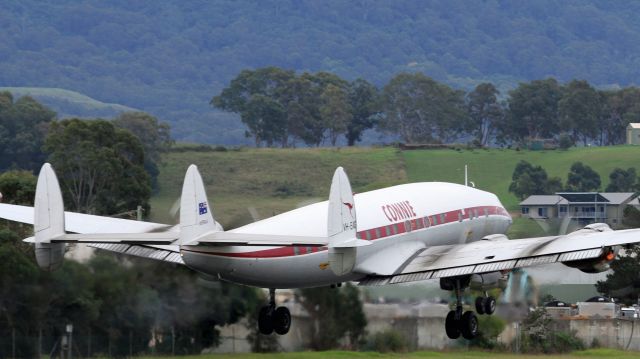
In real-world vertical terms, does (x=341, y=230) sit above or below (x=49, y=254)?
above

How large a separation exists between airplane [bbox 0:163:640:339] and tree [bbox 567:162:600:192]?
142 metres

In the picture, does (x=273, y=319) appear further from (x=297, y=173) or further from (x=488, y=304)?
(x=297, y=173)

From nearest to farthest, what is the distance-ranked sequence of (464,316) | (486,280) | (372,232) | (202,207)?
Answer: (202,207)
(372,232)
(464,316)
(486,280)

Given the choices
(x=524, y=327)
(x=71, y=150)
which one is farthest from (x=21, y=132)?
(x=524, y=327)

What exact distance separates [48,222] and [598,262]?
17.1 meters

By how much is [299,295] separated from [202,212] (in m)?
12.3

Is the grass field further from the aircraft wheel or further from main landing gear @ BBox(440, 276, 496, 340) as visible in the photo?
the aircraft wheel

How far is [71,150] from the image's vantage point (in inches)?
5310

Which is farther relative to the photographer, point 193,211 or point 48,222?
point 193,211

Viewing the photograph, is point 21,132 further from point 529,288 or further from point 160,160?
point 529,288

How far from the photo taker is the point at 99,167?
12662cm

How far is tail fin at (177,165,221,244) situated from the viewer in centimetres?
4244

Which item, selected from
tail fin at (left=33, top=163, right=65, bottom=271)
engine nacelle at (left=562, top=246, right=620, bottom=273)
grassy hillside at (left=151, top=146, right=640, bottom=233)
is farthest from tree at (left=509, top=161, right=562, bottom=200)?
tail fin at (left=33, top=163, right=65, bottom=271)

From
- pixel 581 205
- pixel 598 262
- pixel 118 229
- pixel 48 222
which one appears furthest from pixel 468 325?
pixel 581 205
